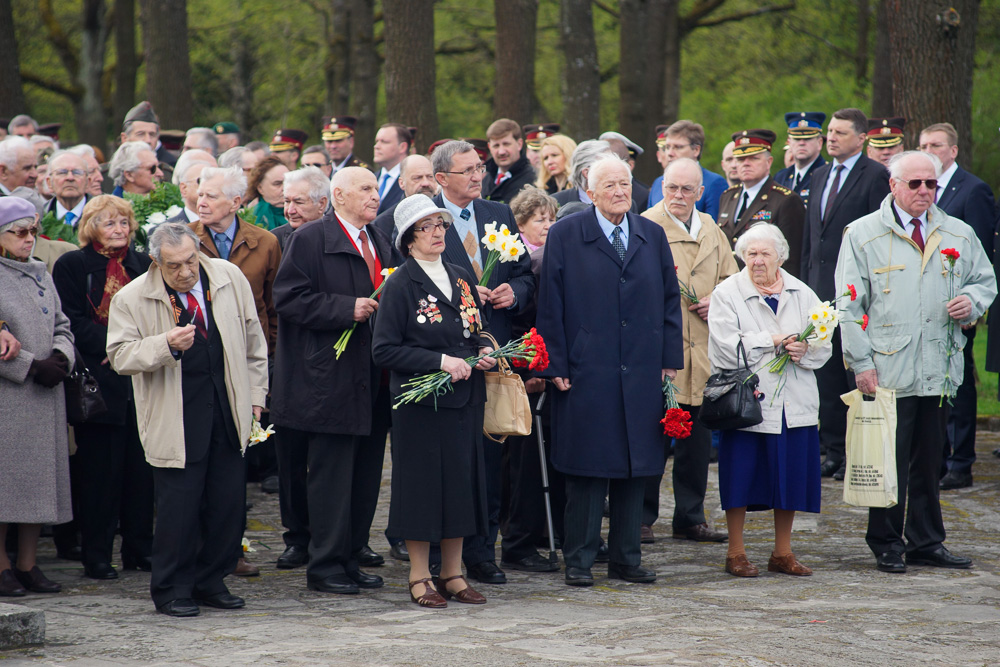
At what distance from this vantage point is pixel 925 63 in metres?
11.6

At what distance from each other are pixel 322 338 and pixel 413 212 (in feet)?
2.93

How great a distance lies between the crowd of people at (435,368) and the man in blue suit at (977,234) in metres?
2.39

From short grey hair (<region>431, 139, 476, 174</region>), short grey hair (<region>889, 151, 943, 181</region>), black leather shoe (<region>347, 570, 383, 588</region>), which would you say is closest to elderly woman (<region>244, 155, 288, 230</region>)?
short grey hair (<region>431, 139, 476, 174</region>)

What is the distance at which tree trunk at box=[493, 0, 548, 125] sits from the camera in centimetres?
1650

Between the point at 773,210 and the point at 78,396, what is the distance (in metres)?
5.73

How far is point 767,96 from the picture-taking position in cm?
2466

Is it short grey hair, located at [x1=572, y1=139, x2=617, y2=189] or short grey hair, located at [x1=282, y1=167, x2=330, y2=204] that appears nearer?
short grey hair, located at [x1=282, y1=167, x2=330, y2=204]

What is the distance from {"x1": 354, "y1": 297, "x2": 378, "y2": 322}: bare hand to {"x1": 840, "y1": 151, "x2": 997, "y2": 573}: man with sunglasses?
2.74m

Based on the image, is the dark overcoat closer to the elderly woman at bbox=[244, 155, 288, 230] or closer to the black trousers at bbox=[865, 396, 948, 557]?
the elderly woman at bbox=[244, 155, 288, 230]

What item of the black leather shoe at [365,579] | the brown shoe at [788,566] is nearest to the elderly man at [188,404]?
the black leather shoe at [365,579]

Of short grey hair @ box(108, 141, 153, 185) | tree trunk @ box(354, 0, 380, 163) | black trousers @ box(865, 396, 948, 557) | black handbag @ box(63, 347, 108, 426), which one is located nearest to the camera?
black handbag @ box(63, 347, 108, 426)

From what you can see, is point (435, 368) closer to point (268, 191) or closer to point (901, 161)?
point (901, 161)

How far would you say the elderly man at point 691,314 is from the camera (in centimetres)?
788

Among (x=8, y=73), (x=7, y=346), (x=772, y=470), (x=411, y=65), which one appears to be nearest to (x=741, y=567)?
(x=772, y=470)
